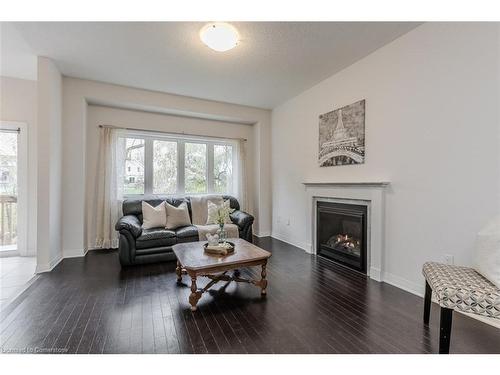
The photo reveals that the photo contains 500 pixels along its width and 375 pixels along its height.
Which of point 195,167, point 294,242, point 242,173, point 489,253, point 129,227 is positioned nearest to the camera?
point 489,253

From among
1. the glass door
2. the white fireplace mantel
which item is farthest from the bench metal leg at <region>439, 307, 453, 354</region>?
the glass door

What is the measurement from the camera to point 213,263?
219cm

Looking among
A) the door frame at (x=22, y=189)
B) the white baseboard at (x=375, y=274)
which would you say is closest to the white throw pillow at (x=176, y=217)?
the door frame at (x=22, y=189)

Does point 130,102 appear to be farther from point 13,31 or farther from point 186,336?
point 186,336

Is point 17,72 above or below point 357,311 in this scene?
above

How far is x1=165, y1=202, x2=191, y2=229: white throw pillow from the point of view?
381cm

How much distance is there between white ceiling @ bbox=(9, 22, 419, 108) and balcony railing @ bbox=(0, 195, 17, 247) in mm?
2254

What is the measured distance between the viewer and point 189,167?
16.0 feet

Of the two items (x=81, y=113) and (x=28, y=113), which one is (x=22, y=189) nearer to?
(x=28, y=113)

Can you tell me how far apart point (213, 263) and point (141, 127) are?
131 inches

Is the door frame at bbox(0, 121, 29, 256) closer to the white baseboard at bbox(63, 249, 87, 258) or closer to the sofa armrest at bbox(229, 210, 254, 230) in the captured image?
the white baseboard at bbox(63, 249, 87, 258)

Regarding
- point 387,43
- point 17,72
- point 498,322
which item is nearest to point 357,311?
point 498,322

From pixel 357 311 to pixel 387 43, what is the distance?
295 centimetres

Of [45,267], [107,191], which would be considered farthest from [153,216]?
[45,267]
